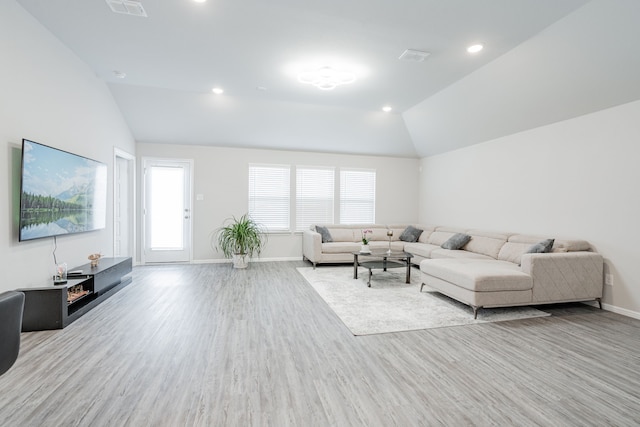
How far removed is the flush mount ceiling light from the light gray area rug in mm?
2968

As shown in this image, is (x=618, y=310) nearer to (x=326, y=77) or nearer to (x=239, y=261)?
(x=326, y=77)

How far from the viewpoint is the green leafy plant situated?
6277 millimetres

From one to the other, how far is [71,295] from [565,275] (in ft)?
18.8

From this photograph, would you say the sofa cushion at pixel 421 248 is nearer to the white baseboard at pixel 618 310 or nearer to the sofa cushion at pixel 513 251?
the sofa cushion at pixel 513 251

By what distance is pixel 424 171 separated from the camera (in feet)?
26.0

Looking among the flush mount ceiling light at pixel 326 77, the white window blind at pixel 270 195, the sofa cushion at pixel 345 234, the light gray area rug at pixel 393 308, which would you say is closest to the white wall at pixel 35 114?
the flush mount ceiling light at pixel 326 77

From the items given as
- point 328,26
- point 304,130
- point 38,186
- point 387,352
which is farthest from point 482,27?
point 38,186

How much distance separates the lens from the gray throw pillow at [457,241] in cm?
574

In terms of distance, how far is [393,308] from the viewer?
12.6ft

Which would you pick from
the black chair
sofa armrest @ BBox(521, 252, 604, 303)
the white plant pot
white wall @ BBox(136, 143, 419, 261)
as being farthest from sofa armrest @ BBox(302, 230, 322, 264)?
the black chair

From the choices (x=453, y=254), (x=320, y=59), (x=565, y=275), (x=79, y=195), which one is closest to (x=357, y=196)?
(x=453, y=254)

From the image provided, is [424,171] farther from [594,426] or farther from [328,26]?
[594,426]

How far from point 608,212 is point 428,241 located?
3.19m

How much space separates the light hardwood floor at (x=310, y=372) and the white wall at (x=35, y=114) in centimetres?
81
